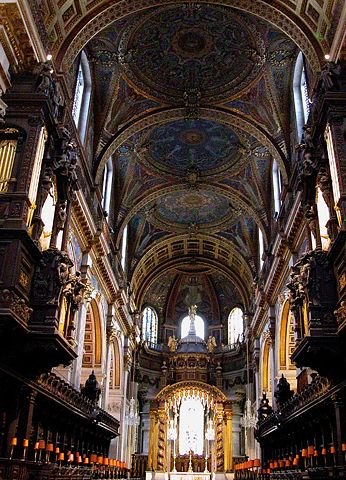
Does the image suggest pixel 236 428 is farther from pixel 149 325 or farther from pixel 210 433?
pixel 149 325

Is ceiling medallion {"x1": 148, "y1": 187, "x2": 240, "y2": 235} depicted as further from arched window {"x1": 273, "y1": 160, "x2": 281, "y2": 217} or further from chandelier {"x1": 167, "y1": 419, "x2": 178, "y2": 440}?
chandelier {"x1": 167, "y1": 419, "x2": 178, "y2": 440}

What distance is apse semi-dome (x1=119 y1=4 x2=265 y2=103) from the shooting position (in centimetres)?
1966

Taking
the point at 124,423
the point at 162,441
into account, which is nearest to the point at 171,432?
the point at 162,441

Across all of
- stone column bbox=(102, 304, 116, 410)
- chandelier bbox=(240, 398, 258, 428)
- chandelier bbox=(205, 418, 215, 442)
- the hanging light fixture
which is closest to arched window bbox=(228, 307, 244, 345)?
the hanging light fixture

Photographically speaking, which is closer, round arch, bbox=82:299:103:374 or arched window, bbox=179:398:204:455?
round arch, bbox=82:299:103:374

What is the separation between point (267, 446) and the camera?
2406 cm

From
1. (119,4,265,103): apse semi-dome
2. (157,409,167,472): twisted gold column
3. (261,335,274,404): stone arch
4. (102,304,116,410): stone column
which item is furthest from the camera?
(157,409,167,472): twisted gold column

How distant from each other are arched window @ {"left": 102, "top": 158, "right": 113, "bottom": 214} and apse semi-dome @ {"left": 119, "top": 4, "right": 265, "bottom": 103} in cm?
512

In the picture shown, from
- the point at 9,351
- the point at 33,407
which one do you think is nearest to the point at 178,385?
the point at 33,407

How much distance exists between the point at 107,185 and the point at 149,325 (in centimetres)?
1671

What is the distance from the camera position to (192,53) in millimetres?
21344

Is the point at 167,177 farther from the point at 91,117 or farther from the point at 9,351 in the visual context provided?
the point at 9,351

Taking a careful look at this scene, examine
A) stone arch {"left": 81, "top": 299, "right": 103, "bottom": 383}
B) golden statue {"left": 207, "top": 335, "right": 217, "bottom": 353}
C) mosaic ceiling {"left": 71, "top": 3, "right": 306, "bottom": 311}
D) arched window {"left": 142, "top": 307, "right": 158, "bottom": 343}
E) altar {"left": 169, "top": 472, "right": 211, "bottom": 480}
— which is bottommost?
altar {"left": 169, "top": 472, "right": 211, "bottom": 480}

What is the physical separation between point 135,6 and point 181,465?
29212 mm
